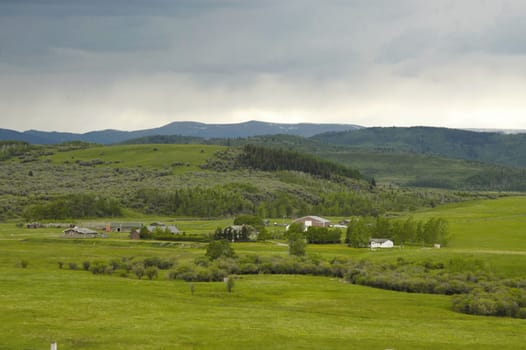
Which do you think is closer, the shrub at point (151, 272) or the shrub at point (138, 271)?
the shrub at point (151, 272)

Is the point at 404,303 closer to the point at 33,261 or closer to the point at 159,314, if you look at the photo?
the point at 159,314

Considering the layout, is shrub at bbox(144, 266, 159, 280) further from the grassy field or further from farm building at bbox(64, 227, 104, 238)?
farm building at bbox(64, 227, 104, 238)

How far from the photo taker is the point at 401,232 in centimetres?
12706

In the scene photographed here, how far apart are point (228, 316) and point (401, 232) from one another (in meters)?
73.2

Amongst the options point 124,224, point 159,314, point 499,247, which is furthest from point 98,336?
point 124,224

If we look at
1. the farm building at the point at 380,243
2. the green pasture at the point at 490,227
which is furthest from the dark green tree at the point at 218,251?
the green pasture at the point at 490,227

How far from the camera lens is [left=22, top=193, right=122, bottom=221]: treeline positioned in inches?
7308

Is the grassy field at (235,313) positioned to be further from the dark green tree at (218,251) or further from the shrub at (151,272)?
the dark green tree at (218,251)

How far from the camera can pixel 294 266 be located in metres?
94.7

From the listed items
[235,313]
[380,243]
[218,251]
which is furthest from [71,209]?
[235,313]

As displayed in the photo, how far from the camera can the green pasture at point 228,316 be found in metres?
49.0

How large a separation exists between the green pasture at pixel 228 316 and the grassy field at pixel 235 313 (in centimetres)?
8

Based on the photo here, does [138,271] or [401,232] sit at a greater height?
[401,232]

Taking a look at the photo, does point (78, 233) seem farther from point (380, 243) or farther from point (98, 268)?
point (380, 243)
